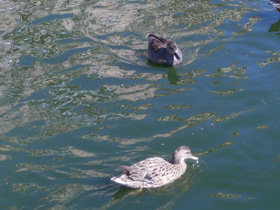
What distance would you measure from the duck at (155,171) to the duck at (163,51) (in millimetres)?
3787

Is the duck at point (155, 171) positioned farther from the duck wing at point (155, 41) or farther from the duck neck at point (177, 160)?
the duck wing at point (155, 41)

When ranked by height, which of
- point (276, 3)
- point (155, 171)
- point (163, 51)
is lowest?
point (155, 171)

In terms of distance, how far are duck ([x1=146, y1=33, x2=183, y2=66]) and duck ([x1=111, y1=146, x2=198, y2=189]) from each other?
3.79m

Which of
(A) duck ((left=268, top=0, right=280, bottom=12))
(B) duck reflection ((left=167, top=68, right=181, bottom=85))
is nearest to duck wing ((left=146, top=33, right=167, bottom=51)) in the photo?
(B) duck reflection ((left=167, top=68, right=181, bottom=85))

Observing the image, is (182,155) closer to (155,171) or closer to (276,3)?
(155,171)

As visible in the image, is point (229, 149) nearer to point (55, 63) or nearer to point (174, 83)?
point (174, 83)

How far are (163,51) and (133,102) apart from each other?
2031 mm

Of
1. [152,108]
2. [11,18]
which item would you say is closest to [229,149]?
[152,108]

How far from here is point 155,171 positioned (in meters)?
8.34

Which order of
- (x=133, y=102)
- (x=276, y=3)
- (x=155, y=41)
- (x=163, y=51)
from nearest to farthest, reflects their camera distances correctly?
(x=133, y=102) < (x=163, y=51) < (x=155, y=41) < (x=276, y=3)

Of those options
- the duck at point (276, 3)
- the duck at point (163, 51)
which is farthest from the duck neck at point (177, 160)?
the duck at point (276, 3)

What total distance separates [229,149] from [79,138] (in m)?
2.47

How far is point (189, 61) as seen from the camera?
1216cm

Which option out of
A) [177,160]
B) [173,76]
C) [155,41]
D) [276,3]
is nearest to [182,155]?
[177,160]
